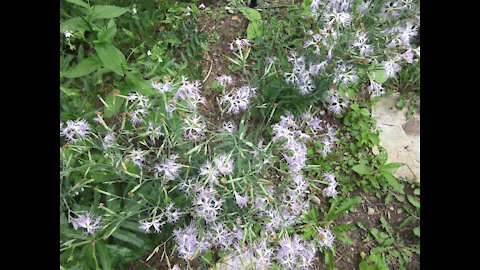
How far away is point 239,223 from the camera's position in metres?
2.08

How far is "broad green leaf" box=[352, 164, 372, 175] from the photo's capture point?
2.93 m

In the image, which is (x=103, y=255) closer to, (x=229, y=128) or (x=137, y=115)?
(x=137, y=115)

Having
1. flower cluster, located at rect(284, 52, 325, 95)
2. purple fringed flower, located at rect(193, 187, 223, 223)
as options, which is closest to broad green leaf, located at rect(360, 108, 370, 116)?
flower cluster, located at rect(284, 52, 325, 95)

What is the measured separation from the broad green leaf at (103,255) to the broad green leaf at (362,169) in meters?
1.83

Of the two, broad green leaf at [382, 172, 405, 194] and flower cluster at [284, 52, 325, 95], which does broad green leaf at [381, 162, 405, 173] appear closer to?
broad green leaf at [382, 172, 405, 194]

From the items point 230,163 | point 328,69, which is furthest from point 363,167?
point 230,163

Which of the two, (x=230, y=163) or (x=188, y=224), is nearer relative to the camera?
(x=230, y=163)

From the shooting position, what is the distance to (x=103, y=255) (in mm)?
2082

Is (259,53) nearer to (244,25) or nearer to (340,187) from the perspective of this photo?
(244,25)

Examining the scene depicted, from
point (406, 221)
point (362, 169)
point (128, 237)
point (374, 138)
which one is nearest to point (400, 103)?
point (374, 138)

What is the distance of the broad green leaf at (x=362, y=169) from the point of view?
2926 mm

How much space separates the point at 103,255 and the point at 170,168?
2.04 feet

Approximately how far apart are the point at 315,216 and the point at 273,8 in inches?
65.4

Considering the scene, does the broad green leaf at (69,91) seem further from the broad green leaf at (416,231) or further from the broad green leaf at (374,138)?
the broad green leaf at (416,231)
